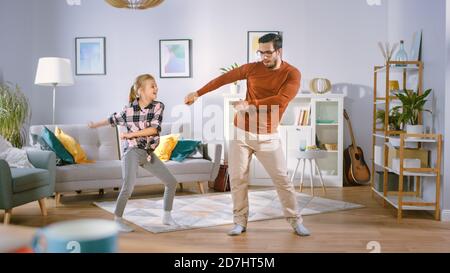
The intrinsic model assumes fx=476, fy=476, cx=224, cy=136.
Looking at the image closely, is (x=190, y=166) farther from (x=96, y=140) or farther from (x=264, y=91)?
(x=264, y=91)

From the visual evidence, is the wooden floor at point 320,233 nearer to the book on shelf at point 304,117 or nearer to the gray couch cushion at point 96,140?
the gray couch cushion at point 96,140

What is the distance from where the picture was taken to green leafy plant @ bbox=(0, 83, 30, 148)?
16.2 ft

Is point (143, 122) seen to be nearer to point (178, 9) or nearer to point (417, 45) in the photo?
point (417, 45)

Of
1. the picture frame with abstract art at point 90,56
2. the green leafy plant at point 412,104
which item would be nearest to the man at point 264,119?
the green leafy plant at point 412,104

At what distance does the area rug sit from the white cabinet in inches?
29.8

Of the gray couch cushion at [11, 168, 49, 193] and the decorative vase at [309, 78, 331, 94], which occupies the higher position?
the decorative vase at [309, 78, 331, 94]

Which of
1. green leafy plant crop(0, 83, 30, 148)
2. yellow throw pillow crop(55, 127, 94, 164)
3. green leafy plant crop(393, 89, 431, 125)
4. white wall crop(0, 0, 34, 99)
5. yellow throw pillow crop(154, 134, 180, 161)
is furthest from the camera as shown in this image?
white wall crop(0, 0, 34, 99)

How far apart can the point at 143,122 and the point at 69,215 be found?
1218 millimetres

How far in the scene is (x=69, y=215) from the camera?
12.3 feet

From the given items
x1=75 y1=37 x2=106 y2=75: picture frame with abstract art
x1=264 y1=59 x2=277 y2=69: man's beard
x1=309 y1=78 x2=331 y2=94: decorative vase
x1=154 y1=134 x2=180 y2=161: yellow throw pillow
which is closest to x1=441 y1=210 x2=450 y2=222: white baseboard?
x1=264 y1=59 x2=277 y2=69: man's beard

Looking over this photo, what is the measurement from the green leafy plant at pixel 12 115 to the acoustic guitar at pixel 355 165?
12.1 ft

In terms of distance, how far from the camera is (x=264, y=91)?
2.93m

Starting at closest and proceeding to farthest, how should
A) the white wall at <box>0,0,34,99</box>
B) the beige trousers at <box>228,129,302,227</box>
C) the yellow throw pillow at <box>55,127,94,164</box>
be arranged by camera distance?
the beige trousers at <box>228,129,302,227</box> < the yellow throw pillow at <box>55,127,94,164</box> < the white wall at <box>0,0,34,99</box>

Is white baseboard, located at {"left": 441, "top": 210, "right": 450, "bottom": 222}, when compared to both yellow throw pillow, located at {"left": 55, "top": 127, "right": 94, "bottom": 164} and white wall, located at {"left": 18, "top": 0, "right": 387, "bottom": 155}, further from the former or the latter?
yellow throw pillow, located at {"left": 55, "top": 127, "right": 94, "bottom": 164}
